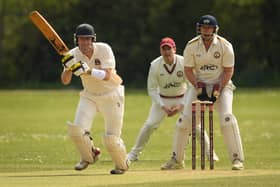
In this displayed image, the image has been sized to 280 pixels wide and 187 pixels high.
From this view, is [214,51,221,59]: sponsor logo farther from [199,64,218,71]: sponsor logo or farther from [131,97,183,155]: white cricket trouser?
[131,97,183,155]: white cricket trouser

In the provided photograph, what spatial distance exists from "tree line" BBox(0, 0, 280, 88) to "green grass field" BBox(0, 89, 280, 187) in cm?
1892

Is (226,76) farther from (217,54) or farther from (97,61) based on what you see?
(97,61)

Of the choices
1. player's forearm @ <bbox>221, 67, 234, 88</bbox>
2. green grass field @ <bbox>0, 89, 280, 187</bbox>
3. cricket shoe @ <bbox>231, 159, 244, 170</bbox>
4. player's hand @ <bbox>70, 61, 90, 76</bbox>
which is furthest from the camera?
player's forearm @ <bbox>221, 67, 234, 88</bbox>

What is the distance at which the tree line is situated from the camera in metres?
54.3

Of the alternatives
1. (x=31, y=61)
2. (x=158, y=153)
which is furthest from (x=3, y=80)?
(x=158, y=153)

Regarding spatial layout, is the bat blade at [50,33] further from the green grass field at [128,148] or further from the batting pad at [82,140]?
the green grass field at [128,148]

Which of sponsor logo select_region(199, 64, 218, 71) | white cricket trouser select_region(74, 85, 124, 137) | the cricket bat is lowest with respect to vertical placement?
white cricket trouser select_region(74, 85, 124, 137)

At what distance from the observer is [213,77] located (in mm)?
14133

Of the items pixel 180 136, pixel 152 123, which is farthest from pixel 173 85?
pixel 180 136

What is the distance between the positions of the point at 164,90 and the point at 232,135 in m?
3.03

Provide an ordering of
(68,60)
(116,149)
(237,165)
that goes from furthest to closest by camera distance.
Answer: (237,165) → (116,149) → (68,60)

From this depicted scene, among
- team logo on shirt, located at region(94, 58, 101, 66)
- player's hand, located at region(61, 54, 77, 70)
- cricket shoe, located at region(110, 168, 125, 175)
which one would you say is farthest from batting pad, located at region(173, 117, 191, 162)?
player's hand, located at region(61, 54, 77, 70)

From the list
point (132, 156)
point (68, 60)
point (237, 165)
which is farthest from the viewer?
point (132, 156)

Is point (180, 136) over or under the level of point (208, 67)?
under
